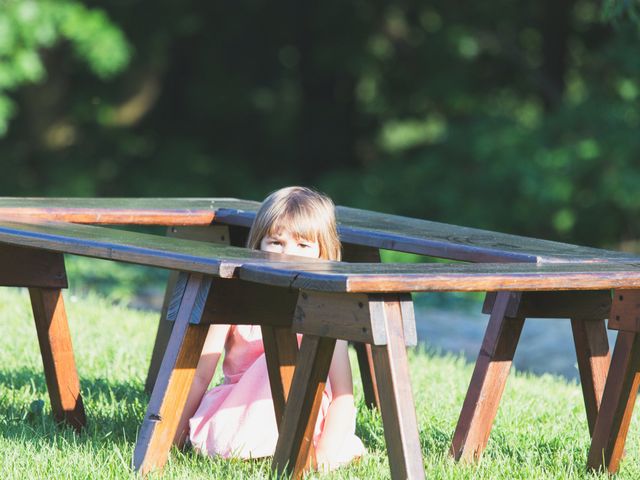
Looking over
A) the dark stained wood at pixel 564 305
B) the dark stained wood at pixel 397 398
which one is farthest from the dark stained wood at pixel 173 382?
the dark stained wood at pixel 564 305

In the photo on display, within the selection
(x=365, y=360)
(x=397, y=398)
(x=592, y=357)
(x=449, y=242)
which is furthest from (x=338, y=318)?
(x=365, y=360)

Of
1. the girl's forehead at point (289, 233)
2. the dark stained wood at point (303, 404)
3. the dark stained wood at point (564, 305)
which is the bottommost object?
the dark stained wood at point (303, 404)

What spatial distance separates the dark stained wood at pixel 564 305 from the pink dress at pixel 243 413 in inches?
25.5

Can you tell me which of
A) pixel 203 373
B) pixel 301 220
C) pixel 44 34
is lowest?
pixel 203 373

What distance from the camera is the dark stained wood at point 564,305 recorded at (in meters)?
3.72

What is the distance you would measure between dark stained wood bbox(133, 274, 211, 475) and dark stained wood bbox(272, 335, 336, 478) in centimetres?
30

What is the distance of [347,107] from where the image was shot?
17766mm

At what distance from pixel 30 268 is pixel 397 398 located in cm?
160

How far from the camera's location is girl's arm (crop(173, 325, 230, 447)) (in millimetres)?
3855

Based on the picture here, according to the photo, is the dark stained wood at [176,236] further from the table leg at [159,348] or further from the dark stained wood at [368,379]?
the dark stained wood at [368,379]

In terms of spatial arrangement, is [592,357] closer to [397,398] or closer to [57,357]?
[397,398]

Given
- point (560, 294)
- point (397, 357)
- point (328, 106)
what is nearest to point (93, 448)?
point (397, 357)

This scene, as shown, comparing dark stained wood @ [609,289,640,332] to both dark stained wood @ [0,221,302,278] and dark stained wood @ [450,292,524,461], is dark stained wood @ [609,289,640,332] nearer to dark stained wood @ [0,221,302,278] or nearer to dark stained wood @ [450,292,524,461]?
dark stained wood @ [450,292,524,461]

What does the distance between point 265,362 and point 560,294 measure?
3.14 feet
